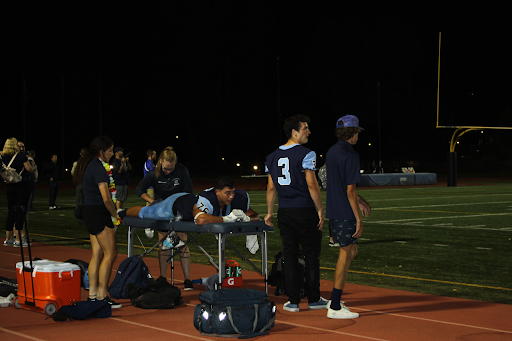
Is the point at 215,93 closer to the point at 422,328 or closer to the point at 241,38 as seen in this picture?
the point at 241,38

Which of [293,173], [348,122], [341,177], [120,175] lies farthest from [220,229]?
[120,175]

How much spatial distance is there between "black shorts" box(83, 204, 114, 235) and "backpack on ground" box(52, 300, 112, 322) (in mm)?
805

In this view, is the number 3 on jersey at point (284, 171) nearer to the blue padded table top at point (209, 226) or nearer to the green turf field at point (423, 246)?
the blue padded table top at point (209, 226)

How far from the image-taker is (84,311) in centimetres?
681

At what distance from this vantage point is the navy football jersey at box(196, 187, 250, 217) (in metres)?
7.71

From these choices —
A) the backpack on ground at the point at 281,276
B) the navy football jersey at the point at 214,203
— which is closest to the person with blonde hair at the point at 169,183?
the navy football jersey at the point at 214,203

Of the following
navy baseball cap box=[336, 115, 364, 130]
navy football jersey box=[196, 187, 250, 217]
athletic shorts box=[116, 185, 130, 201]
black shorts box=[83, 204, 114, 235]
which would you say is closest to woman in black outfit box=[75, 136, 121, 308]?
black shorts box=[83, 204, 114, 235]

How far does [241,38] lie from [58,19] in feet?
65.3

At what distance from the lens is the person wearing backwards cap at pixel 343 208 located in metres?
6.66

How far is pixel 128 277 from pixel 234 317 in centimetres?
237

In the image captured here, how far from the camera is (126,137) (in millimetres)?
72688

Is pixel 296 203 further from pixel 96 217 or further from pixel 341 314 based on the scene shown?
pixel 96 217

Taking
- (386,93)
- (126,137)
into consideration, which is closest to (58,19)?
(126,137)

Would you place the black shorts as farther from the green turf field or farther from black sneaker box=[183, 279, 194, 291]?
the green turf field
